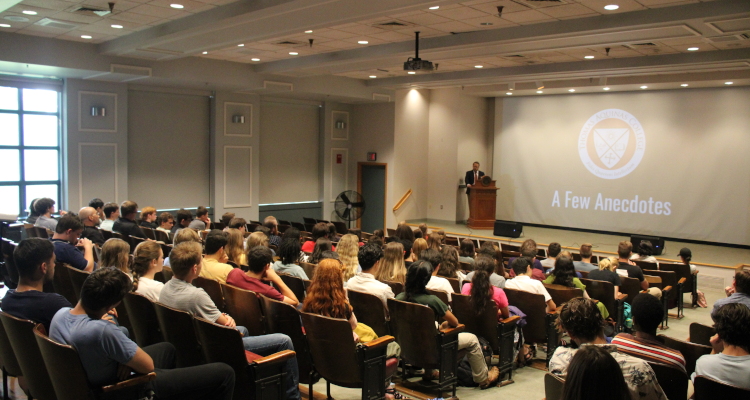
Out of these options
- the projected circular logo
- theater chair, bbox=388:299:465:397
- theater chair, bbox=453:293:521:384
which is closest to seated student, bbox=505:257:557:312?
theater chair, bbox=453:293:521:384

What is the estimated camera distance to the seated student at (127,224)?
21.8 ft

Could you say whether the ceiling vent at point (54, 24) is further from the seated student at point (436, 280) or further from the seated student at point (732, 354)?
the seated student at point (732, 354)

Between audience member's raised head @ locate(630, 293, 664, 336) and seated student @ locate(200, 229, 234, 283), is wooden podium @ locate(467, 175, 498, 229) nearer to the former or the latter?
seated student @ locate(200, 229, 234, 283)

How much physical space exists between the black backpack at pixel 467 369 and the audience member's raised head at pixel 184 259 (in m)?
2.24

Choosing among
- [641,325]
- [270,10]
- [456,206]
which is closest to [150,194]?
[270,10]

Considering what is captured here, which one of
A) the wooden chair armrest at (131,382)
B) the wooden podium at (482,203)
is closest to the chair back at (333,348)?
the wooden chair armrest at (131,382)

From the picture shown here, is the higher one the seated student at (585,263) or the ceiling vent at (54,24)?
the ceiling vent at (54,24)

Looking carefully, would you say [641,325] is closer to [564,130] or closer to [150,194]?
[150,194]

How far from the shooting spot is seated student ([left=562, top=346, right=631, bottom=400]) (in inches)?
68.7

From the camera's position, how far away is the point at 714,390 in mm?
2520

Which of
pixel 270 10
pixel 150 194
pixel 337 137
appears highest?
pixel 270 10

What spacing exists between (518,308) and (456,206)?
958 centimetres

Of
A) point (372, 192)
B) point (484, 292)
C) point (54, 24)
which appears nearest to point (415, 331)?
point (484, 292)

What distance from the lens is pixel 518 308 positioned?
15.7ft
